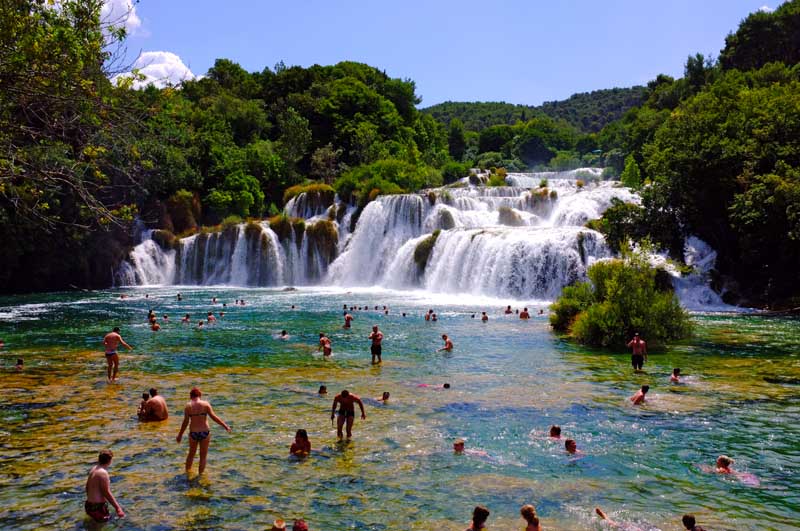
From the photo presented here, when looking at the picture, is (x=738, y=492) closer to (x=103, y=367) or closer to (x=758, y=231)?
(x=103, y=367)

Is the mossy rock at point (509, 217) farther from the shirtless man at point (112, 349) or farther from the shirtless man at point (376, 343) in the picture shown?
the shirtless man at point (112, 349)

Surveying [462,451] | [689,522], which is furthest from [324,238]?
[689,522]

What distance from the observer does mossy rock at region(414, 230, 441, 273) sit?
155 feet

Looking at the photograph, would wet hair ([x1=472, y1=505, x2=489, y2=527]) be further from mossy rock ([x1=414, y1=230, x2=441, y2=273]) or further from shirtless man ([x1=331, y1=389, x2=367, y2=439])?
mossy rock ([x1=414, y1=230, x2=441, y2=273])

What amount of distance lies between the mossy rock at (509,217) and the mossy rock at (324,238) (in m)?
14.4

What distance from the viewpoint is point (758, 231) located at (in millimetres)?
35438

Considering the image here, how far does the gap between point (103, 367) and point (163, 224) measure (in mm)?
41975

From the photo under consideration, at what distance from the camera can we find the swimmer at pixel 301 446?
12574 mm

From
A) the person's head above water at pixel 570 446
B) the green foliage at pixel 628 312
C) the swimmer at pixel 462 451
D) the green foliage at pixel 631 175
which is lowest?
the swimmer at pixel 462 451

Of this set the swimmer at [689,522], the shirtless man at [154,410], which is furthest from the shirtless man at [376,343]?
the swimmer at [689,522]

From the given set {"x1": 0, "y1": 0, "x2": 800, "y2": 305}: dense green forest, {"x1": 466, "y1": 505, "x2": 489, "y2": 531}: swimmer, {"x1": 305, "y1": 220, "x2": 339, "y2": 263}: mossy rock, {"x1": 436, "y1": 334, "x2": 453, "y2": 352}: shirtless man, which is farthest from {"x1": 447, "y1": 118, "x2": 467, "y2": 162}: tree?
{"x1": 466, "y1": 505, "x2": 489, "y2": 531}: swimmer

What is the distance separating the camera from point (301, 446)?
12609mm

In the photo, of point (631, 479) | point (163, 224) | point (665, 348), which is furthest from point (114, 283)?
point (631, 479)

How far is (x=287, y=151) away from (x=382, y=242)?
2613 centimetres
